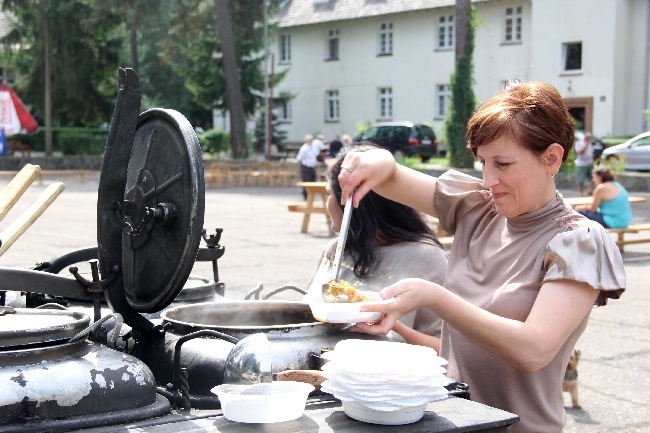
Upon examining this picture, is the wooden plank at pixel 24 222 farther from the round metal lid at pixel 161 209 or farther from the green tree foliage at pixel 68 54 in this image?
the green tree foliage at pixel 68 54

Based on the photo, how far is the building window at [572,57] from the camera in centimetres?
3794

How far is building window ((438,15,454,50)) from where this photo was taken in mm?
42188

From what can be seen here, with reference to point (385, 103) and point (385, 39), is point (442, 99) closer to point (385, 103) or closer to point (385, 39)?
point (385, 103)

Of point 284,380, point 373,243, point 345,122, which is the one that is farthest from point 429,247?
point 345,122

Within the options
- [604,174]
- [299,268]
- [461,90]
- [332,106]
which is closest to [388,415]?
[299,268]

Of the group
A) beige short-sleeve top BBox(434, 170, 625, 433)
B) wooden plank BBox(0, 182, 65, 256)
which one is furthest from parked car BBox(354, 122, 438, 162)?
beige short-sleeve top BBox(434, 170, 625, 433)

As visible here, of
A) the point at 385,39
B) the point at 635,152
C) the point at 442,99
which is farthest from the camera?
the point at 385,39

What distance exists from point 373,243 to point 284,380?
148 centimetres

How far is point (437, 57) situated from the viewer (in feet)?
141

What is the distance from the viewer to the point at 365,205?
386cm

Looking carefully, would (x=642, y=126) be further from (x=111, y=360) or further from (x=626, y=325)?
(x=111, y=360)

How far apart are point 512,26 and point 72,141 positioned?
20.0 m

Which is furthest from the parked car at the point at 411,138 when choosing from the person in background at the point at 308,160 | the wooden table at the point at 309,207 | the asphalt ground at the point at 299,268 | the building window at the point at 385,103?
the wooden table at the point at 309,207

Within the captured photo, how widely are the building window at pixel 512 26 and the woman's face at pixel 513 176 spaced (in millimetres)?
39167
